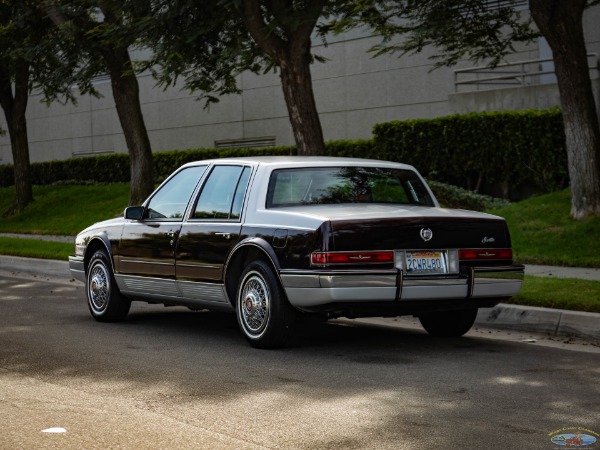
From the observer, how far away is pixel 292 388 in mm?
7195

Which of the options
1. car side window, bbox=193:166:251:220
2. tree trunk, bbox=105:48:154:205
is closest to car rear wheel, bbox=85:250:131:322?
car side window, bbox=193:166:251:220

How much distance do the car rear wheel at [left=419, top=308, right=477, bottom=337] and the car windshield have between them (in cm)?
103

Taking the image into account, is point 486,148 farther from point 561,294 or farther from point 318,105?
point 561,294

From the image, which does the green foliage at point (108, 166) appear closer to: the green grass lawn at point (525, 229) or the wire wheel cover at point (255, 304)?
the green grass lawn at point (525, 229)

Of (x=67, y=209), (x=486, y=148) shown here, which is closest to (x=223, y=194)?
(x=486, y=148)

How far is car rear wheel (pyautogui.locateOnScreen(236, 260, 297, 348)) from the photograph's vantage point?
8703 mm

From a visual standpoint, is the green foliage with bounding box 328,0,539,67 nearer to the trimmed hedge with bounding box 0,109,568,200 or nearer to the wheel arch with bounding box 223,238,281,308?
the trimmed hedge with bounding box 0,109,568,200

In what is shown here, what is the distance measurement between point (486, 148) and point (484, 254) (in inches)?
544

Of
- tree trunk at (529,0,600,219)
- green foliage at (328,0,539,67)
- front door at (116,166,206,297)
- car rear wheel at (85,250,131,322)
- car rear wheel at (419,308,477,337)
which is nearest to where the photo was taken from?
car rear wheel at (419,308,477,337)

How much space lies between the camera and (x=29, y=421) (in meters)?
6.12

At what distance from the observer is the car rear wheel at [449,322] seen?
9672mm

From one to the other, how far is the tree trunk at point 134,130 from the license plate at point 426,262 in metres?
16.1

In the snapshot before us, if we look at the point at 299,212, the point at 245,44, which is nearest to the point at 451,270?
the point at 299,212

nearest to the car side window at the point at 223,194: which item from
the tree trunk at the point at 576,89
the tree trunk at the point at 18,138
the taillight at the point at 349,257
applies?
the taillight at the point at 349,257
